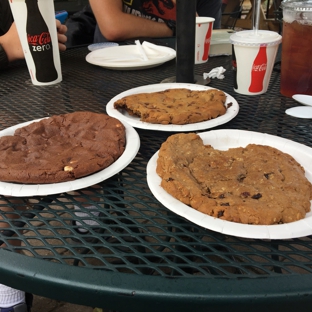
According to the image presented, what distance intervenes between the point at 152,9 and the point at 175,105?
165 centimetres

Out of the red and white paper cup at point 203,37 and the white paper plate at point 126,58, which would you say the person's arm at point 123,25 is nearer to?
the white paper plate at point 126,58

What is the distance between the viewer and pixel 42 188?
0.65 metres

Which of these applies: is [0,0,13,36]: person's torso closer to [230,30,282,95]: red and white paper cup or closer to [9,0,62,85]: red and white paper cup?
[9,0,62,85]: red and white paper cup

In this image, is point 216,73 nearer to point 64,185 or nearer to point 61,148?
point 61,148

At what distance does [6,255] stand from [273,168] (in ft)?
1.75

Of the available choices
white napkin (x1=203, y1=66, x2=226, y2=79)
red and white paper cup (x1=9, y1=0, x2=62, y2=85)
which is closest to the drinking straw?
white napkin (x1=203, y1=66, x2=226, y2=79)

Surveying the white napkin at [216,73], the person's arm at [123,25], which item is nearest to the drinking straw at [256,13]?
the white napkin at [216,73]

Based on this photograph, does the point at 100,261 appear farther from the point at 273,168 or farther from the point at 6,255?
the point at 273,168

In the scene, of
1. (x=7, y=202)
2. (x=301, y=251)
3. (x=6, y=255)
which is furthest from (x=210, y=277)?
(x=7, y=202)

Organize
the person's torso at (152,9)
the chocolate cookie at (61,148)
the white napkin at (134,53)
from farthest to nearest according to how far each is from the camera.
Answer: the person's torso at (152,9) < the white napkin at (134,53) < the chocolate cookie at (61,148)

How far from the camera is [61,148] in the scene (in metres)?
0.79

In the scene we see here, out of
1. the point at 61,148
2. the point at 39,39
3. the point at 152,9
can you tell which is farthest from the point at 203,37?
the point at 152,9

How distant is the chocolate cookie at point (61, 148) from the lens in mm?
675

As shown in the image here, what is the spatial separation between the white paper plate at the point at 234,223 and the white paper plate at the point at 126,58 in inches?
27.1
